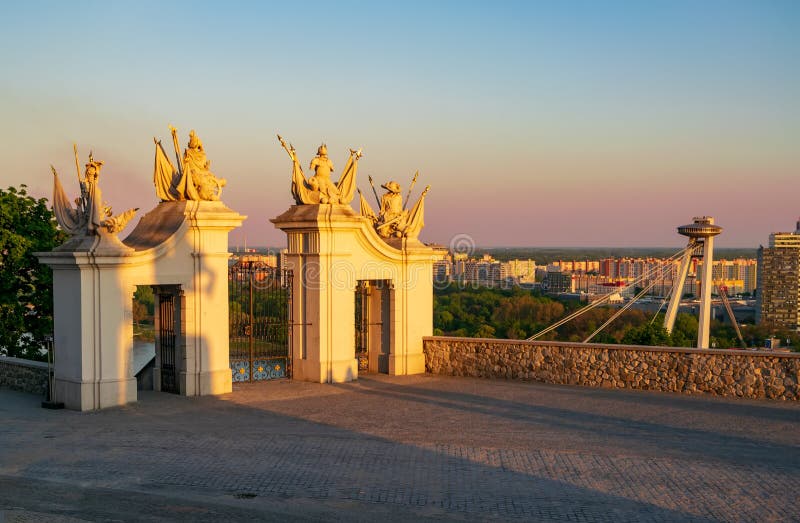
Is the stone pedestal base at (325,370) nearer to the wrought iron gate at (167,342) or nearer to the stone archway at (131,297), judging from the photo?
the stone archway at (131,297)

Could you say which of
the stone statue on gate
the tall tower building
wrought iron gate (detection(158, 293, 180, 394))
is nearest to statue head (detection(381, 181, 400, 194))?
the stone statue on gate

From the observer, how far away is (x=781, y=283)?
82.7 m

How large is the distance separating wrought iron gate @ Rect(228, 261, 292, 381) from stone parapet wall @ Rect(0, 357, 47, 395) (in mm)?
3573

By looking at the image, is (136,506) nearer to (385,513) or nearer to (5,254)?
(385,513)

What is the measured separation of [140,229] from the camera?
1605 centimetres

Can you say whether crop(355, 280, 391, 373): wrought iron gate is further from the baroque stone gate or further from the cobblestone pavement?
the baroque stone gate

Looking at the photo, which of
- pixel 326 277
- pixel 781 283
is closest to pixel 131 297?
pixel 326 277

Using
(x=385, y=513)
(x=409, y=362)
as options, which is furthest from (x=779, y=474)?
(x=409, y=362)

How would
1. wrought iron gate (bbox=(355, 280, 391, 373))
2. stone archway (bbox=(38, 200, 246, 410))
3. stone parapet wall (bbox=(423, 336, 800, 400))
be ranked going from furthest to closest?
wrought iron gate (bbox=(355, 280, 391, 373)) < stone parapet wall (bbox=(423, 336, 800, 400)) < stone archway (bbox=(38, 200, 246, 410))

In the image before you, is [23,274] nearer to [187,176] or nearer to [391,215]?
[187,176]

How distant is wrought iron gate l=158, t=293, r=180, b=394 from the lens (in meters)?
16.0

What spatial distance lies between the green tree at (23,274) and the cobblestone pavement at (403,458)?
18.0 feet

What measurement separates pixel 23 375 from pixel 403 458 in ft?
30.3

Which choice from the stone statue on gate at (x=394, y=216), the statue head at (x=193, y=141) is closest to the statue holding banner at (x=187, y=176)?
the statue head at (x=193, y=141)
